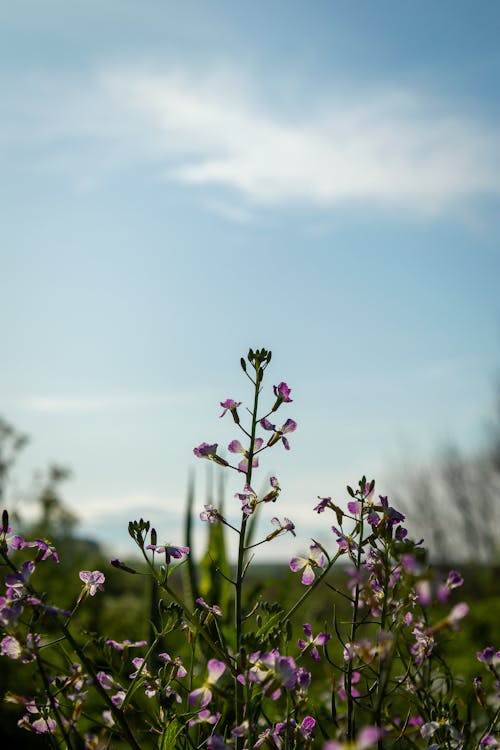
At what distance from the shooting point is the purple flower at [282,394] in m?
1.76

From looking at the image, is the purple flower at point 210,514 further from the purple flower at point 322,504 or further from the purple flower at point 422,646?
the purple flower at point 422,646

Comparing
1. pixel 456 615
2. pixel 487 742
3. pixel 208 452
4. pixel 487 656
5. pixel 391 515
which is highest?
pixel 208 452

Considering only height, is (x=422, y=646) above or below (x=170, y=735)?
above

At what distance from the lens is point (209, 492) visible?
5.62 metres

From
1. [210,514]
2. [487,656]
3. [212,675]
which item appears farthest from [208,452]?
[487,656]

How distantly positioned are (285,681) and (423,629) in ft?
1.80

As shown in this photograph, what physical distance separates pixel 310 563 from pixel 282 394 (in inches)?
14.2

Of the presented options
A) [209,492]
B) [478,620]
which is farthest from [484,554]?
[209,492]

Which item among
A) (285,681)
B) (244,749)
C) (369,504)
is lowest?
(244,749)

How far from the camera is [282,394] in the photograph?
1769 mm

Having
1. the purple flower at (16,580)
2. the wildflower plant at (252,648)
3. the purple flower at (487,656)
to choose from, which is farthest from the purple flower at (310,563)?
the purple flower at (16,580)

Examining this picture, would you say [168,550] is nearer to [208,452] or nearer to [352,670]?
[208,452]

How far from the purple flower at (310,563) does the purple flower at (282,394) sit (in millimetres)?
310

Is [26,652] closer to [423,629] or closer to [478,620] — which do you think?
[423,629]
